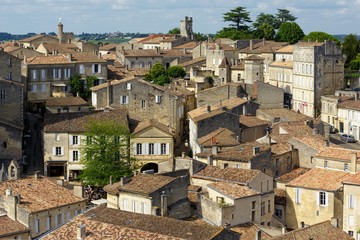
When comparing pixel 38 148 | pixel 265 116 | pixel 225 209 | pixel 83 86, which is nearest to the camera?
pixel 225 209

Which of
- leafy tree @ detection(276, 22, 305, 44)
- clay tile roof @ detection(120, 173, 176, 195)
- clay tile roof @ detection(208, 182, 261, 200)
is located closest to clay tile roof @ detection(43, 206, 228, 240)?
clay tile roof @ detection(120, 173, 176, 195)

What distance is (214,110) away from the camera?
69.5 metres

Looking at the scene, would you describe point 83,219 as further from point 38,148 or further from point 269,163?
point 38,148

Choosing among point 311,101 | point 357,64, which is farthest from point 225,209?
point 357,64

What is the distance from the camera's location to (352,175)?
54.4 metres

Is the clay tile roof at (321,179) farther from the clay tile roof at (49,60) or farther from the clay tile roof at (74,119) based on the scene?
the clay tile roof at (49,60)

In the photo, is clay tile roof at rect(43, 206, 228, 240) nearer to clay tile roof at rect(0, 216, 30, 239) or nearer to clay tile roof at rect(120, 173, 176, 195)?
clay tile roof at rect(0, 216, 30, 239)

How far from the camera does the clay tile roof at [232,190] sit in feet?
164

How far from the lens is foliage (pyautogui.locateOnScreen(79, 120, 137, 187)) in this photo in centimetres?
6079

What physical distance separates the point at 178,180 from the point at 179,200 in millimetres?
1231

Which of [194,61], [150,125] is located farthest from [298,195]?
[194,61]

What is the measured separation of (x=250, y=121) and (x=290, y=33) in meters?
56.9

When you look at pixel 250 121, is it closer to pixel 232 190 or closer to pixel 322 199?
pixel 322 199

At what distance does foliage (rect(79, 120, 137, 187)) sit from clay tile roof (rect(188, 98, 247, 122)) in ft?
21.1
